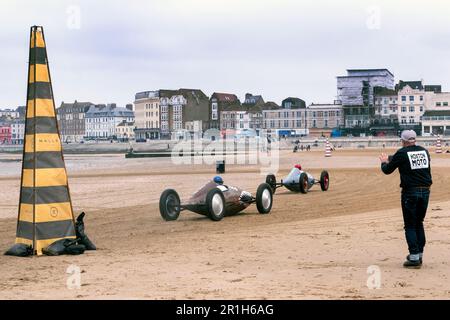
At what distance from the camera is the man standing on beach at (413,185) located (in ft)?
30.5

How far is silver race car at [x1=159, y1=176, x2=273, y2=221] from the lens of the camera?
48.4 feet

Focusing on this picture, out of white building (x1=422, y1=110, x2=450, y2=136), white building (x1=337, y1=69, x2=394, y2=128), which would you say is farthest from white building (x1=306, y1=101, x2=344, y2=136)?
white building (x1=422, y1=110, x2=450, y2=136)

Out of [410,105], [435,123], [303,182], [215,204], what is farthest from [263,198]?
[410,105]

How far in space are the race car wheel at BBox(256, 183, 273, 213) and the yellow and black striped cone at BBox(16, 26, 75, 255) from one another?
234 inches

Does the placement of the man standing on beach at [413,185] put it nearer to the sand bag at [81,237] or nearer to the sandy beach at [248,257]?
the sandy beach at [248,257]

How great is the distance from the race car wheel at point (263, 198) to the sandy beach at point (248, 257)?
1.19 feet

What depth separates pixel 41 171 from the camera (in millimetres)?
10805

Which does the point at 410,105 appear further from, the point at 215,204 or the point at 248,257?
the point at 248,257

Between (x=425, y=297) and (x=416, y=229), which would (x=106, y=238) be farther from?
(x=425, y=297)

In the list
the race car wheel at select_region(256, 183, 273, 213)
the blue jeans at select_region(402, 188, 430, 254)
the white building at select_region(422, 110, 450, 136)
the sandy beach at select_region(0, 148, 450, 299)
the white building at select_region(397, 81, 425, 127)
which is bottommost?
the sandy beach at select_region(0, 148, 450, 299)

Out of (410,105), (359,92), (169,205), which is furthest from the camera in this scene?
(359,92)

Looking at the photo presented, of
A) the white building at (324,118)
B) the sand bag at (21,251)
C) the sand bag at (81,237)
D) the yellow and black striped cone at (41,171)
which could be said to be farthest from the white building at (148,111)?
the sand bag at (21,251)

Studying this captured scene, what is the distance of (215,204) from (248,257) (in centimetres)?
476

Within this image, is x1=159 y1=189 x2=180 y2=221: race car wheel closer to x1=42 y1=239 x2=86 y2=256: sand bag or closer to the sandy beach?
the sandy beach
